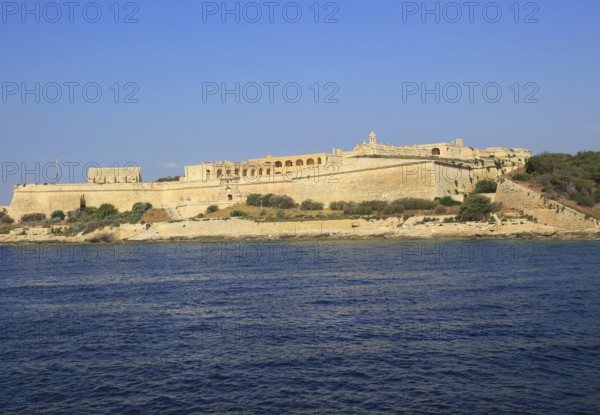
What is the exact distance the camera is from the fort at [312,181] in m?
43.5

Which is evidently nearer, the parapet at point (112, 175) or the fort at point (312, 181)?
the fort at point (312, 181)

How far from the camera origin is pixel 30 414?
28.0 feet

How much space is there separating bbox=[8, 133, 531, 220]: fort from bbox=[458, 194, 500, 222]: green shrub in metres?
4.53

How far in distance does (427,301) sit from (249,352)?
5651mm

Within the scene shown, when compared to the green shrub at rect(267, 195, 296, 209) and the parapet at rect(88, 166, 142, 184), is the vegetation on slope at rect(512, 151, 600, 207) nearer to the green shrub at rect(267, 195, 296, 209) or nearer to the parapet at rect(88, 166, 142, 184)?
the green shrub at rect(267, 195, 296, 209)

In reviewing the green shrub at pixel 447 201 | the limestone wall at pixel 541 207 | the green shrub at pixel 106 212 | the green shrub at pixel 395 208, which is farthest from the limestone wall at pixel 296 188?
the limestone wall at pixel 541 207

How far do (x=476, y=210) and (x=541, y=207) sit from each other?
3.28 metres

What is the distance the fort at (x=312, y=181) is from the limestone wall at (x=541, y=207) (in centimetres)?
411

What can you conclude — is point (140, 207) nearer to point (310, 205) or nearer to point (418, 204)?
point (310, 205)

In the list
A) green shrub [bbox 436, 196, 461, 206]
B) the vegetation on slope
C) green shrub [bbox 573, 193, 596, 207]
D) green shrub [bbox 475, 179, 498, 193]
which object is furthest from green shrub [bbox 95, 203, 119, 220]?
green shrub [bbox 573, 193, 596, 207]

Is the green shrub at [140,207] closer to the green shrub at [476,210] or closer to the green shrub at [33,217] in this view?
the green shrub at [33,217]

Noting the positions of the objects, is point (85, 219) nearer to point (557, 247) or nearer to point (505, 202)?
point (505, 202)

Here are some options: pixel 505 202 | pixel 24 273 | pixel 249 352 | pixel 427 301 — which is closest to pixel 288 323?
pixel 249 352

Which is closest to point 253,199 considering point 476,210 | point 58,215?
point 58,215
